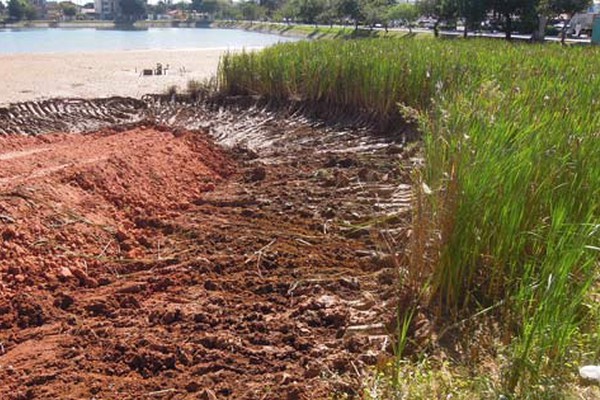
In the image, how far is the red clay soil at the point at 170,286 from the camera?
2.59 m

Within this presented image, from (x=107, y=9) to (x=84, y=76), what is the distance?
3525 inches

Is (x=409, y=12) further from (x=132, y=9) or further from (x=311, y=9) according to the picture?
(x=132, y=9)

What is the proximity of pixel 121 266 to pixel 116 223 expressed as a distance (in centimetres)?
70

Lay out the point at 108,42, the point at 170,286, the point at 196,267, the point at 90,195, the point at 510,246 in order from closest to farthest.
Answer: the point at 510,246 < the point at 170,286 < the point at 196,267 < the point at 90,195 < the point at 108,42

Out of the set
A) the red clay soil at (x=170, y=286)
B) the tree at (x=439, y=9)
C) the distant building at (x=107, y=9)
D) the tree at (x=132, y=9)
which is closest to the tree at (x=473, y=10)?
the tree at (x=439, y=9)

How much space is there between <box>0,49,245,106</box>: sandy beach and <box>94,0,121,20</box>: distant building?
71530 millimetres

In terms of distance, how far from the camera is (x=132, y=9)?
81312mm

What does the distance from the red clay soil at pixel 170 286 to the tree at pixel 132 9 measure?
81.9 meters

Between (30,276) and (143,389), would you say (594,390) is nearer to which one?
(143,389)

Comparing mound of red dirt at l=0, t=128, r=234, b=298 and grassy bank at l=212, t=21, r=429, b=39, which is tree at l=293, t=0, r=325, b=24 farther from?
mound of red dirt at l=0, t=128, r=234, b=298

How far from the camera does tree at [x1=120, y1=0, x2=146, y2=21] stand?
80062 millimetres

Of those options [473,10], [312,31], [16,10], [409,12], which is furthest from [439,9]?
[16,10]

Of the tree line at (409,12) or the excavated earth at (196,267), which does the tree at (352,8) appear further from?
the excavated earth at (196,267)

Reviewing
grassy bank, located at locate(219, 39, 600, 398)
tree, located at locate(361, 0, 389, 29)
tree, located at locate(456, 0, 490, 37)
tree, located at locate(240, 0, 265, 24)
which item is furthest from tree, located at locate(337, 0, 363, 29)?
tree, located at locate(240, 0, 265, 24)
